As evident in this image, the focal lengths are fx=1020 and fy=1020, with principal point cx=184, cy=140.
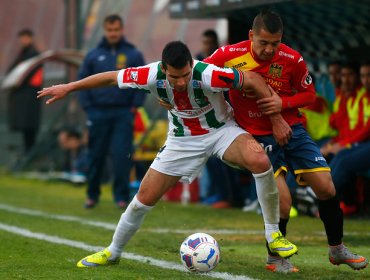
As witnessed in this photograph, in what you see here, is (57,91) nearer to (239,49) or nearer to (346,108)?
(239,49)

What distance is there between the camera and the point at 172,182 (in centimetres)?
726

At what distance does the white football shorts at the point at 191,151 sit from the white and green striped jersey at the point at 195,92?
5 centimetres

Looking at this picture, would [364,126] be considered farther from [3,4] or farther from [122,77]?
[3,4]

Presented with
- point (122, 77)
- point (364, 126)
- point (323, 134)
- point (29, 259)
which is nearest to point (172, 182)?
point (122, 77)

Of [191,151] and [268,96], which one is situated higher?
[268,96]

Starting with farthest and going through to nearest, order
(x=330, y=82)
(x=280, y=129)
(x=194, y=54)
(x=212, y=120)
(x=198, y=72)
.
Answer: (x=194, y=54), (x=330, y=82), (x=212, y=120), (x=280, y=129), (x=198, y=72)

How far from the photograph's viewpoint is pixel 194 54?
56.9 feet

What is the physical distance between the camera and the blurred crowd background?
11.5 m

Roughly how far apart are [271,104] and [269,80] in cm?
34

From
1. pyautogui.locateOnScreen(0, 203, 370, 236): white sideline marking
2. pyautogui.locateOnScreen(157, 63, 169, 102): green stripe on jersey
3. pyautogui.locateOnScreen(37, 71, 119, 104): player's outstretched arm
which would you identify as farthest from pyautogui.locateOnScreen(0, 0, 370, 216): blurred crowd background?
pyautogui.locateOnScreen(37, 71, 119, 104): player's outstretched arm

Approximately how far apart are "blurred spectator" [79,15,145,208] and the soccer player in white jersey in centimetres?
513

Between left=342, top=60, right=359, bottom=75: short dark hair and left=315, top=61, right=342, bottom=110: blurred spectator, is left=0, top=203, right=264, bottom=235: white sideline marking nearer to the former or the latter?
left=342, top=60, right=359, bottom=75: short dark hair

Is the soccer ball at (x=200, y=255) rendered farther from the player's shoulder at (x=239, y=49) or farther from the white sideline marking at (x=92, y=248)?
the player's shoulder at (x=239, y=49)

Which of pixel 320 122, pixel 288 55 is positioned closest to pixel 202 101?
pixel 288 55
